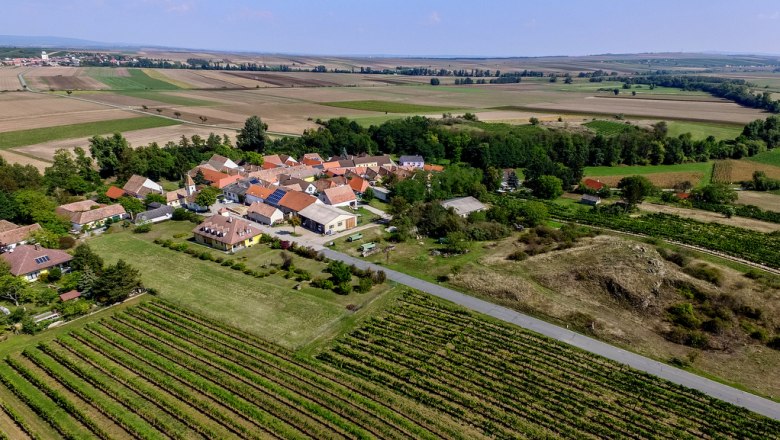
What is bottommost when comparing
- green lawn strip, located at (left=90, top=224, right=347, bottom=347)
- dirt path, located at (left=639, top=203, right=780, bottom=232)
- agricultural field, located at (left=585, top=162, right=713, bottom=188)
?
green lawn strip, located at (left=90, top=224, right=347, bottom=347)

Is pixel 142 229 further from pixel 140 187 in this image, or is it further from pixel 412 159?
pixel 412 159

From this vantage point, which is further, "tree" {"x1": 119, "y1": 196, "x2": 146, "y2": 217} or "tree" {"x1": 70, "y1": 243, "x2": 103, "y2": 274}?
"tree" {"x1": 119, "y1": 196, "x2": 146, "y2": 217}

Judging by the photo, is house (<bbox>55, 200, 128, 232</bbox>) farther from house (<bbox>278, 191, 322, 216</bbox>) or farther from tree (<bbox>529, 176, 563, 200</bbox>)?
tree (<bbox>529, 176, 563, 200</bbox>)

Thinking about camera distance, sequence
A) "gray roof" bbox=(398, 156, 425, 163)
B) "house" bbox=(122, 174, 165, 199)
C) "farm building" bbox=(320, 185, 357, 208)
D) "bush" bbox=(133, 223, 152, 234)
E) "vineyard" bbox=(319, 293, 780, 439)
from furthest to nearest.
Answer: "gray roof" bbox=(398, 156, 425, 163), "house" bbox=(122, 174, 165, 199), "farm building" bbox=(320, 185, 357, 208), "bush" bbox=(133, 223, 152, 234), "vineyard" bbox=(319, 293, 780, 439)

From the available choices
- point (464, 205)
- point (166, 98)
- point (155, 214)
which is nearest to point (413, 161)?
point (464, 205)

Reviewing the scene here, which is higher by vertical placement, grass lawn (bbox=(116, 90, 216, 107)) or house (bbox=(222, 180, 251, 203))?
grass lawn (bbox=(116, 90, 216, 107))

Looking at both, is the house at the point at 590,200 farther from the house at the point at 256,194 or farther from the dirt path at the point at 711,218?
the house at the point at 256,194

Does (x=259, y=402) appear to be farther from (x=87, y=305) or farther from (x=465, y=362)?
(x=87, y=305)

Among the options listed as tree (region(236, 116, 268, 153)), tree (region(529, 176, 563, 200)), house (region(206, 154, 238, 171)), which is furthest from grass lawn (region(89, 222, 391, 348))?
tree (region(236, 116, 268, 153))
